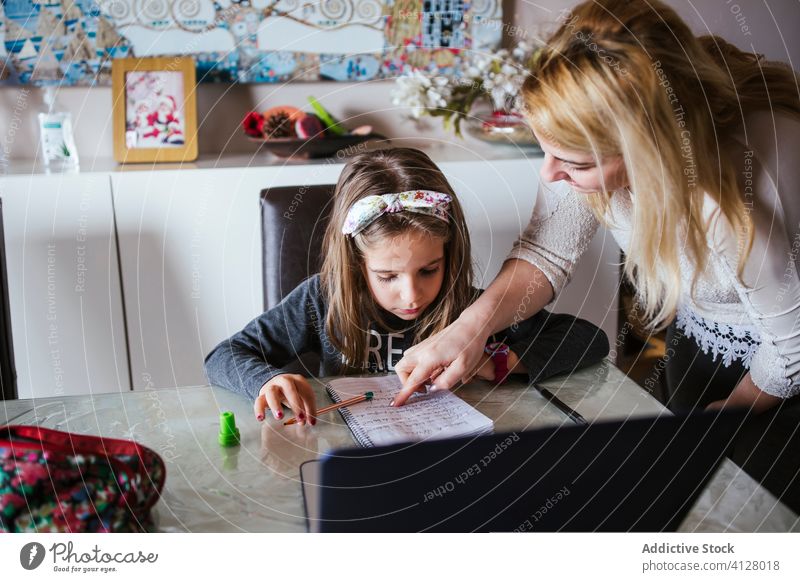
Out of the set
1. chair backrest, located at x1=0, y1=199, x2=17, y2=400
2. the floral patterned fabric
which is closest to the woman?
the floral patterned fabric

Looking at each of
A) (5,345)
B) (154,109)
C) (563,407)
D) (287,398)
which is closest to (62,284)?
(5,345)

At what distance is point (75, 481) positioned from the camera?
1.67ft

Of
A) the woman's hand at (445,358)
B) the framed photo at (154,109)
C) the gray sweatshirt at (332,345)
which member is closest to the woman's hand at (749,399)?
the gray sweatshirt at (332,345)

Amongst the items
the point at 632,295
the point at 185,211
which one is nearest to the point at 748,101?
the point at 632,295

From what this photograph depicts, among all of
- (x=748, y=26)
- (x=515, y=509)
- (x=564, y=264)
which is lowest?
(x=515, y=509)

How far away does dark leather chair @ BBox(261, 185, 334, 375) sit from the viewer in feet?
2.88

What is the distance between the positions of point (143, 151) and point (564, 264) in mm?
489

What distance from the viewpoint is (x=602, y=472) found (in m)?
0.59

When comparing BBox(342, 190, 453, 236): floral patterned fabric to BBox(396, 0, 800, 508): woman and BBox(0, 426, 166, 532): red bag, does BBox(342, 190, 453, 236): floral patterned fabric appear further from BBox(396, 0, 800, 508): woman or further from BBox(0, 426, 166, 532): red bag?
BBox(0, 426, 166, 532): red bag

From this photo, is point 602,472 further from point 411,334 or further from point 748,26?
point 748,26

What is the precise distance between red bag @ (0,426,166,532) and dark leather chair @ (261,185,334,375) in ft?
1.12

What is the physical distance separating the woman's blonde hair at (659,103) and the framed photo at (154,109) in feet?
1.24

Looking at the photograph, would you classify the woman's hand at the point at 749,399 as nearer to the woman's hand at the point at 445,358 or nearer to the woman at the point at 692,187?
the woman at the point at 692,187

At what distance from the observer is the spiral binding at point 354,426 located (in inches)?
25.7
